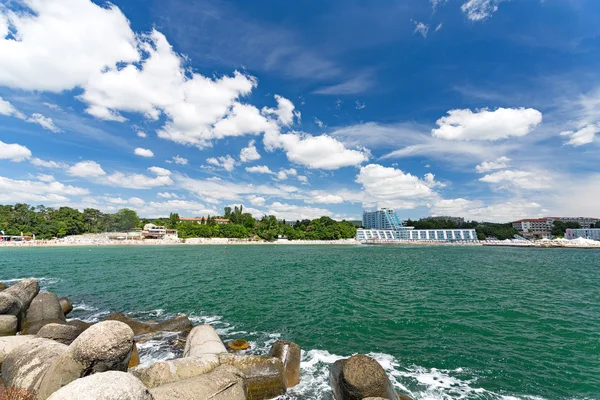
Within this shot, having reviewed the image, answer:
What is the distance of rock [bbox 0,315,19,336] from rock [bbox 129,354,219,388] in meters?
11.6

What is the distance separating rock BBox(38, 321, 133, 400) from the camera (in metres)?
6.96

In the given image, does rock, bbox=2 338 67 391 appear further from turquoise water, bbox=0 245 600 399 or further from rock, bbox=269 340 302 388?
rock, bbox=269 340 302 388

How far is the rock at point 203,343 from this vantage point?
11411 millimetres

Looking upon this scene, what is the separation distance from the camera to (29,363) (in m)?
8.76

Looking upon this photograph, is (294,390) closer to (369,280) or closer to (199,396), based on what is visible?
(199,396)

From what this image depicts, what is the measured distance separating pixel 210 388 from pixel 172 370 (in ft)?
6.03

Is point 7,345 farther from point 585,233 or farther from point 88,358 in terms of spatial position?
point 585,233

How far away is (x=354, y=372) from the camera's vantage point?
28.4 feet

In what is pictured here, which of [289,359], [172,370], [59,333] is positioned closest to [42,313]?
[59,333]

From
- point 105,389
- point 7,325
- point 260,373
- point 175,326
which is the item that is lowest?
point 175,326

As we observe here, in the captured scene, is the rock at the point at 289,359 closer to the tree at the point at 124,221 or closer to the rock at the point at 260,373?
the rock at the point at 260,373

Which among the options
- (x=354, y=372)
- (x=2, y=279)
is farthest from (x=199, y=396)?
(x=2, y=279)

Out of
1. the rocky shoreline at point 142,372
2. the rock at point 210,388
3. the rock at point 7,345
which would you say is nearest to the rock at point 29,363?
the rocky shoreline at point 142,372

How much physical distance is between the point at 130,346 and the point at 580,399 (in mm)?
16205
